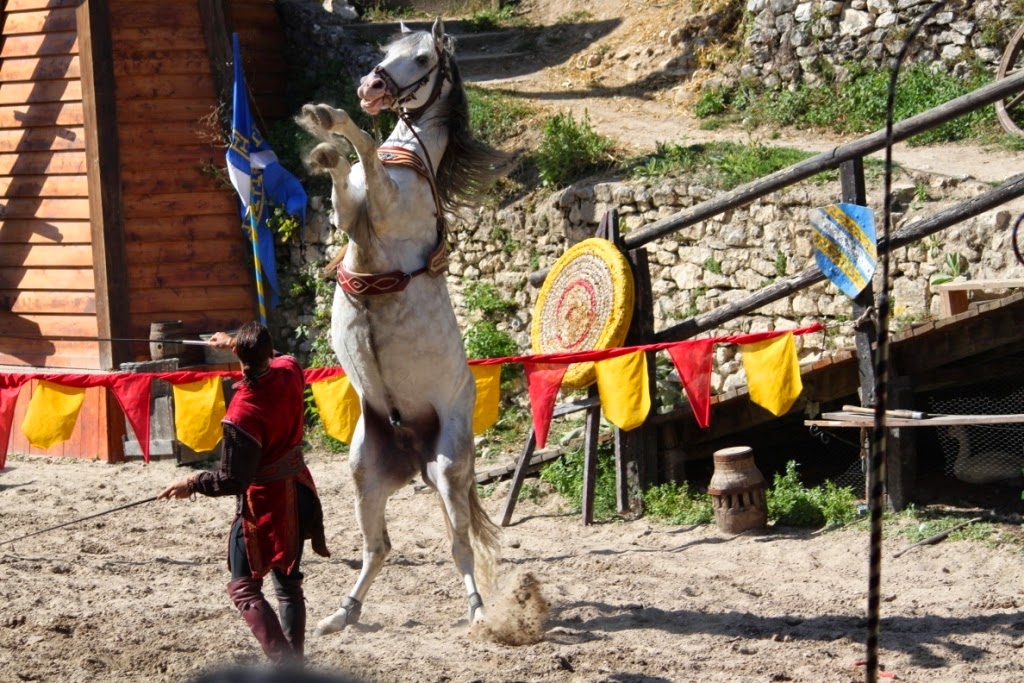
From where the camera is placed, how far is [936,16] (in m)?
12.6

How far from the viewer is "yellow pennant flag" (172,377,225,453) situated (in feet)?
26.3

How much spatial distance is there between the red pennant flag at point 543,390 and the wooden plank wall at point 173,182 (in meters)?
5.44

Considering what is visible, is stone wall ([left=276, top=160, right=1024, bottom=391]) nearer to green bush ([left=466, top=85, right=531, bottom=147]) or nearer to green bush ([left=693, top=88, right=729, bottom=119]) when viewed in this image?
green bush ([left=466, top=85, right=531, bottom=147])

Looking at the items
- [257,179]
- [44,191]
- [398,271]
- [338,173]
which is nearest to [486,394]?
[398,271]

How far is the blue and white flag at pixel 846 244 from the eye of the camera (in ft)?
23.8

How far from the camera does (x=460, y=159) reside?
6.45m

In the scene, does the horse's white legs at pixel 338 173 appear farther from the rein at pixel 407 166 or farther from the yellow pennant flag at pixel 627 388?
the yellow pennant flag at pixel 627 388

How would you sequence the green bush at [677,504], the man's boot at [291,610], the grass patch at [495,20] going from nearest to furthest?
the man's boot at [291,610] → the green bush at [677,504] → the grass patch at [495,20]

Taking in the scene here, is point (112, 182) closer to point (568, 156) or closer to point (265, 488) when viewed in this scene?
point (568, 156)

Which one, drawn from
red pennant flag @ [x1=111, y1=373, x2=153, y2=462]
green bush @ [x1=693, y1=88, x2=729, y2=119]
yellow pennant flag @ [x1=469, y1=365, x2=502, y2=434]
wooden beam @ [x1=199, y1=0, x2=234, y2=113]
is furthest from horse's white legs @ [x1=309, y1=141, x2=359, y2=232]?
green bush @ [x1=693, y1=88, x2=729, y2=119]

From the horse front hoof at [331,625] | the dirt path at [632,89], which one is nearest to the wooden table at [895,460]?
the dirt path at [632,89]

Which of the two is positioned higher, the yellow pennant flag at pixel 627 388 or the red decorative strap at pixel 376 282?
the red decorative strap at pixel 376 282

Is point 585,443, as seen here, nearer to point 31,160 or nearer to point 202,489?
point 202,489

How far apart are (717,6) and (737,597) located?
33.2 ft
